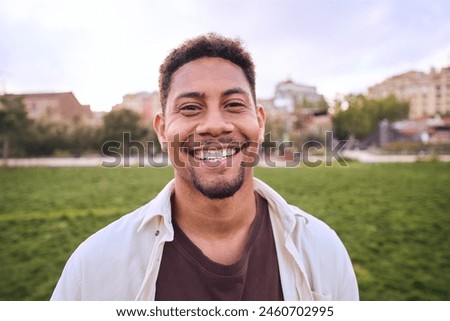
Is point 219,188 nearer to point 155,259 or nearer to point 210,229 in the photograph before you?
point 210,229

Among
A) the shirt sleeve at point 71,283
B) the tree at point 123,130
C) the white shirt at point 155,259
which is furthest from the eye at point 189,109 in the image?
the tree at point 123,130

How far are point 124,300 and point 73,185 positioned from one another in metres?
6.58

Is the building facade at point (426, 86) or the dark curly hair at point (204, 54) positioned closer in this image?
the dark curly hair at point (204, 54)

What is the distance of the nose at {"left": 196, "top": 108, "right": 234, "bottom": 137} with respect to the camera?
122cm

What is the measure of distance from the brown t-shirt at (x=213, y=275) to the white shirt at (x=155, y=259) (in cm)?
4

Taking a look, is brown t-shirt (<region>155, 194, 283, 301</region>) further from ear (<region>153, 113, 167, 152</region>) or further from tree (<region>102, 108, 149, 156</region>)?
tree (<region>102, 108, 149, 156</region>)

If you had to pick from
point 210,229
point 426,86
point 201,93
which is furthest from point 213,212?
point 426,86

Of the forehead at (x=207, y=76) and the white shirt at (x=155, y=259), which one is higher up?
the forehead at (x=207, y=76)

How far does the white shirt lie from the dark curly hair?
0.48 m

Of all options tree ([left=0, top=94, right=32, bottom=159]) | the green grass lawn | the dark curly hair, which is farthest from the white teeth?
tree ([left=0, top=94, right=32, bottom=159])

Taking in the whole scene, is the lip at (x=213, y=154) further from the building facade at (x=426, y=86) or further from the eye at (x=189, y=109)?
the building facade at (x=426, y=86)

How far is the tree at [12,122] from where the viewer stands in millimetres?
3153

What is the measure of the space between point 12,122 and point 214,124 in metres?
4.03

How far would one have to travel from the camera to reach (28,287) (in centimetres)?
235
